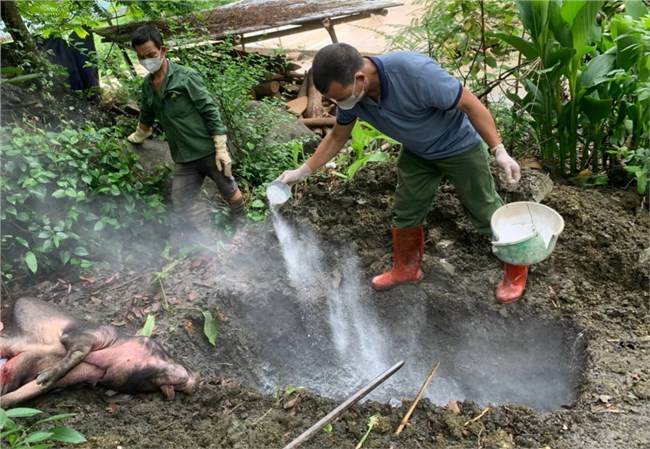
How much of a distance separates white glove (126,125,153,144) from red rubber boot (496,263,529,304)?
Answer: 118 inches

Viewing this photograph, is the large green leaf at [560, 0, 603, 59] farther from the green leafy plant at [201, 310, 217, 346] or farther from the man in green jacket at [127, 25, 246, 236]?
the green leafy plant at [201, 310, 217, 346]

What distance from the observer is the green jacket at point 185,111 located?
4.03 meters

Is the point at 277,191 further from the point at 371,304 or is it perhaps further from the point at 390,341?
the point at 390,341

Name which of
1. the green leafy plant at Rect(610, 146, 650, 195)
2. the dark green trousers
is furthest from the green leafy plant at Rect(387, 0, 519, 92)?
the dark green trousers

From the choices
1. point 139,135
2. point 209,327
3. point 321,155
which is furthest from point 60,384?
point 139,135

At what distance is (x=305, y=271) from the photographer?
4.13m

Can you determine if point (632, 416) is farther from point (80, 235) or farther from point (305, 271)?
point (80, 235)

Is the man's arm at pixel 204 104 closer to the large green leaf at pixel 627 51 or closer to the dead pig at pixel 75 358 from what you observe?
the dead pig at pixel 75 358

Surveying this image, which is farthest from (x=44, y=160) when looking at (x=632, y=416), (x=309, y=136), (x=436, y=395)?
(x=632, y=416)

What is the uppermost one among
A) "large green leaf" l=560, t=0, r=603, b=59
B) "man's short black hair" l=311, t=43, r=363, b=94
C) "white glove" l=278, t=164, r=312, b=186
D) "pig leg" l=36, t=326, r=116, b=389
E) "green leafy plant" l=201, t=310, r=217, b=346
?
"man's short black hair" l=311, t=43, r=363, b=94

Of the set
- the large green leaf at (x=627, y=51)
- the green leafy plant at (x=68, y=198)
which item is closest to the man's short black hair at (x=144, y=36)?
the green leafy plant at (x=68, y=198)

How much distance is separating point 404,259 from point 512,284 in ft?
2.38

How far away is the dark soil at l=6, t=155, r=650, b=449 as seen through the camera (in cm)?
269

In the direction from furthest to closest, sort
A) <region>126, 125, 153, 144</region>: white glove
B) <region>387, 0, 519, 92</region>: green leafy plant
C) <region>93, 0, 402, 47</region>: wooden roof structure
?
<region>93, 0, 402, 47</region>: wooden roof structure, <region>387, 0, 519, 92</region>: green leafy plant, <region>126, 125, 153, 144</region>: white glove
